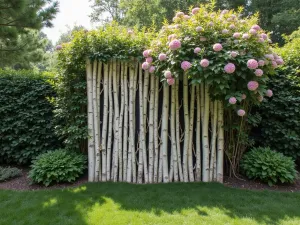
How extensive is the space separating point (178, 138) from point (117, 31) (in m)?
2.00

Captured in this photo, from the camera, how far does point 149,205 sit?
9.48 ft

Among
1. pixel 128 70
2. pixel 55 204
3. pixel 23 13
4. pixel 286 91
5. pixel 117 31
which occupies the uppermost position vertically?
pixel 23 13

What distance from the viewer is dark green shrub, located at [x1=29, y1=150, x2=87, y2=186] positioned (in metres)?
3.57

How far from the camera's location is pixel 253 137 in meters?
4.21

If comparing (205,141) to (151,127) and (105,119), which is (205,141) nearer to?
(151,127)

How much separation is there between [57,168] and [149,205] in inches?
64.4

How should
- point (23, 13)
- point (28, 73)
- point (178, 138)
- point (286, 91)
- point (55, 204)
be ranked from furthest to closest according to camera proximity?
point (23, 13)
point (28, 73)
point (286, 91)
point (178, 138)
point (55, 204)

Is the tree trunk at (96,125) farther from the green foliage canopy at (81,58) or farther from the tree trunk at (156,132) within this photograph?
the tree trunk at (156,132)

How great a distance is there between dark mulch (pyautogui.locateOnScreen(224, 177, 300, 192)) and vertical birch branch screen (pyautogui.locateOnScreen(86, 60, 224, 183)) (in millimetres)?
230

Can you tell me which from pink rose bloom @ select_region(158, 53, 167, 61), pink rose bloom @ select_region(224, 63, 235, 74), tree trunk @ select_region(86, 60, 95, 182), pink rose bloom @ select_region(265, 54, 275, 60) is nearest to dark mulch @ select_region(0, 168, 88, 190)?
tree trunk @ select_region(86, 60, 95, 182)

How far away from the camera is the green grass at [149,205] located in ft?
8.41

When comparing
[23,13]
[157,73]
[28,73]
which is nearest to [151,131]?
[157,73]

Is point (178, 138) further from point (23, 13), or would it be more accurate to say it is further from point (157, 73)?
point (23, 13)

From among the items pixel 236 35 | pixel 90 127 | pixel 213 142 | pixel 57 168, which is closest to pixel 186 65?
pixel 236 35
